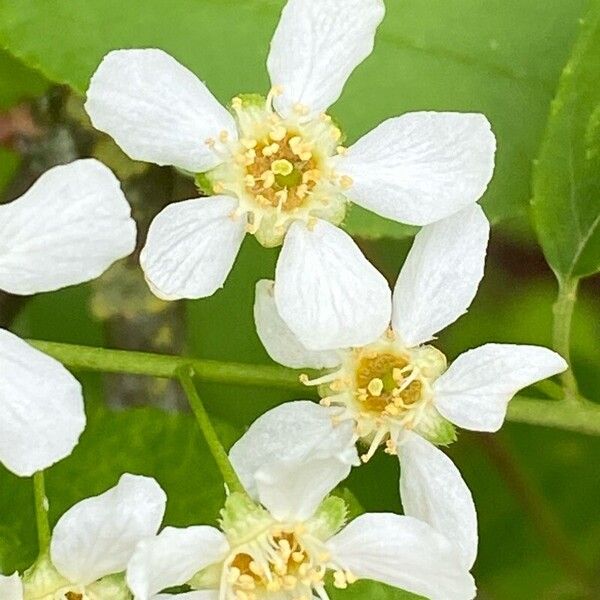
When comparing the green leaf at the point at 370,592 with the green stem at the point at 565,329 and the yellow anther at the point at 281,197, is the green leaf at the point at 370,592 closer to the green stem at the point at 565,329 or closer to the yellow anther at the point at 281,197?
the green stem at the point at 565,329

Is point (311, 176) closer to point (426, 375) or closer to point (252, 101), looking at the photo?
point (252, 101)

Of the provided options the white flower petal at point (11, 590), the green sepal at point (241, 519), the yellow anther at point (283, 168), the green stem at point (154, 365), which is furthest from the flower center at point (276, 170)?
the white flower petal at point (11, 590)

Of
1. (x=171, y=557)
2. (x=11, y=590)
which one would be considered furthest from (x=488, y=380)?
(x=11, y=590)

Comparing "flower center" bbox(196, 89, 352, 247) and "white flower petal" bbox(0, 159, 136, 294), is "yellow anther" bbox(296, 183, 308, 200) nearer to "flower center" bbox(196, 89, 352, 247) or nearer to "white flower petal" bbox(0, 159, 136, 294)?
"flower center" bbox(196, 89, 352, 247)

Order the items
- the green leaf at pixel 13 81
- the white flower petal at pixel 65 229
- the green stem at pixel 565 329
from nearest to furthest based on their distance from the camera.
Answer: the white flower petal at pixel 65 229, the green stem at pixel 565 329, the green leaf at pixel 13 81

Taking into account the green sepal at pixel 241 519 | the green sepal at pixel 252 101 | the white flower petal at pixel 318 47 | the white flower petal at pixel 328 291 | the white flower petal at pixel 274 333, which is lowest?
the green sepal at pixel 241 519

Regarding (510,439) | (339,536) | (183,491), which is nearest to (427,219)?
(339,536)

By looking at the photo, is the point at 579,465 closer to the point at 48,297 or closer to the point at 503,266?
the point at 503,266

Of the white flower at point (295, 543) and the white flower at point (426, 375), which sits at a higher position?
the white flower at point (426, 375)

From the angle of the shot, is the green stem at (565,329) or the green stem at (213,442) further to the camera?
the green stem at (565,329)
